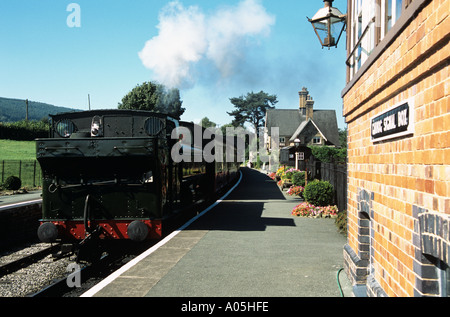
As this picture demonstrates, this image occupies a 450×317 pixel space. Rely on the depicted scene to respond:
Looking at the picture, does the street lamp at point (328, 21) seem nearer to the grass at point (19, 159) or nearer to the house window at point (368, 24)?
the house window at point (368, 24)

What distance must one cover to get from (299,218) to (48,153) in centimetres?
762

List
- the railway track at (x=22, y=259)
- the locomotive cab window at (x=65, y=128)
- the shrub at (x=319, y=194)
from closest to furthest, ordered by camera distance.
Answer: the railway track at (x=22, y=259) → the locomotive cab window at (x=65, y=128) → the shrub at (x=319, y=194)

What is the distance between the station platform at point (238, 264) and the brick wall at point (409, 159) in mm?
1278

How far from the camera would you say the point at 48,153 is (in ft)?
26.8

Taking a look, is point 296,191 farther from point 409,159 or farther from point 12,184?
point 409,159

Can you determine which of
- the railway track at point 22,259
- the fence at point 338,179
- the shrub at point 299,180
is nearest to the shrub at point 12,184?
the railway track at point 22,259

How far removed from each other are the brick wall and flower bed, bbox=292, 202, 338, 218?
768 centimetres

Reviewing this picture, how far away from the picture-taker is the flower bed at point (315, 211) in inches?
504

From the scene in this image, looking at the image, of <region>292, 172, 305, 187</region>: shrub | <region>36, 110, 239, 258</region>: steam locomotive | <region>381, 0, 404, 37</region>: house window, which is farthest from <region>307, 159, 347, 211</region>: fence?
<region>381, 0, 404, 37</region>: house window

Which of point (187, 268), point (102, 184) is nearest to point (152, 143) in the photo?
point (102, 184)

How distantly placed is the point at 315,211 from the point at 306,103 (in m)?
52.1

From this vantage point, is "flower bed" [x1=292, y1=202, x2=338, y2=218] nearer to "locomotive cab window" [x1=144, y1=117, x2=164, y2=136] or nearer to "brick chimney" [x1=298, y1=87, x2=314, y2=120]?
"locomotive cab window" [x1=144, y1=117, x2=164, y2=136]
